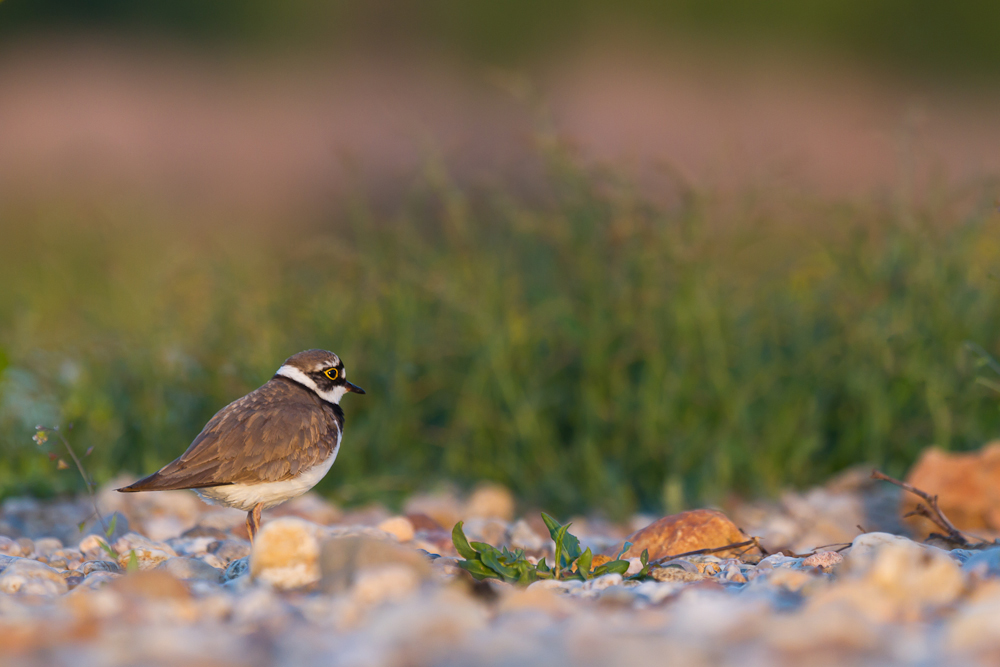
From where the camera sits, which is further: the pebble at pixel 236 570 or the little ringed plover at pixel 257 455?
the little ringed plover at pixel 257 455

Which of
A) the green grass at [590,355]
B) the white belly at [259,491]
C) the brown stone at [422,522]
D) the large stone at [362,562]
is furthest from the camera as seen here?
the green grass at [590,355]

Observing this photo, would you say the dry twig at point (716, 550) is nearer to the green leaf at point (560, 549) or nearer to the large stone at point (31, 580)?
the green leaf at point (560, 549)

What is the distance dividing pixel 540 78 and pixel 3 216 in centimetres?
937

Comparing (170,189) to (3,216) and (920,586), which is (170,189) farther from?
(920,586)

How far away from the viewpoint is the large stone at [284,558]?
2.34m

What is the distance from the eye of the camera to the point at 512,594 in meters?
2.11

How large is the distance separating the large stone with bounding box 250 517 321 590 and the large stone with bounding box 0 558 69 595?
485mm

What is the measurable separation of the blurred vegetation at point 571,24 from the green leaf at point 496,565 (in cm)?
1548

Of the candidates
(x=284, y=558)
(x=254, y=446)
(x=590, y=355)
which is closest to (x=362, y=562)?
(x=284, y=558)

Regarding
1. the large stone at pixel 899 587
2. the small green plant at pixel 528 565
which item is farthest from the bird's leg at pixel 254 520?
the large stone at pixel 899 587

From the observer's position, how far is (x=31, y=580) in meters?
2.43

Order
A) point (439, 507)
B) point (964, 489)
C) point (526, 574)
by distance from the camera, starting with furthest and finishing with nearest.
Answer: point (439, 507) → point (964, 489) → point (526, 574)

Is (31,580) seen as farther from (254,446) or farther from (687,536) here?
(687,536)

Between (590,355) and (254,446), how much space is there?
191 centimetres
